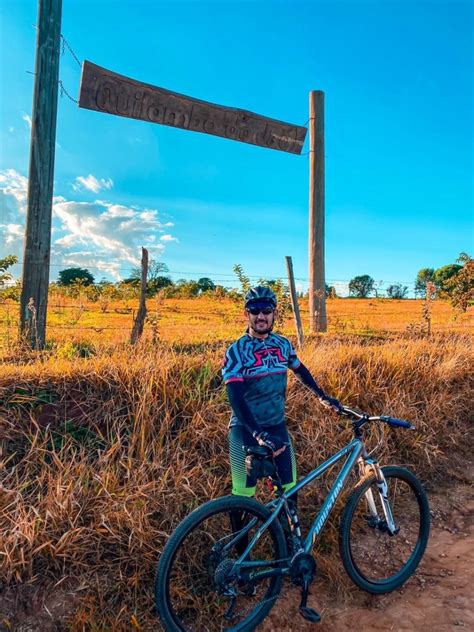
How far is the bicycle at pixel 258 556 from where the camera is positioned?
2.78m

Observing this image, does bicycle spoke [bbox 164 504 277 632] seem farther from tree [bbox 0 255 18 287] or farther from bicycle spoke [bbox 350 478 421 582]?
tree [bbox 0 255 18 287]

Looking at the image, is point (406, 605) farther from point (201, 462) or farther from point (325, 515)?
point (201, 462)

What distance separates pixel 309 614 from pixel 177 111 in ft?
23.3

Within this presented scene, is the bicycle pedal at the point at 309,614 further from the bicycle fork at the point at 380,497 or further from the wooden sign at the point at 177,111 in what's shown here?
the wooden sign at the point at 177,111

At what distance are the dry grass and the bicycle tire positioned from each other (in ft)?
1.16

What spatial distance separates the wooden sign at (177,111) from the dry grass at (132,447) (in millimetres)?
3923

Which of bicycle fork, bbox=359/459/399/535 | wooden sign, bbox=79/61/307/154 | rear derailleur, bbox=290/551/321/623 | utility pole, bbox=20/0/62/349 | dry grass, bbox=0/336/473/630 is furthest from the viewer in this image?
wooden sign, bbox=79/61/307/154

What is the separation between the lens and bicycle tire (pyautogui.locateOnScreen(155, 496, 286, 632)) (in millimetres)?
2611

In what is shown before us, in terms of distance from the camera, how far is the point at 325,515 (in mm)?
3291

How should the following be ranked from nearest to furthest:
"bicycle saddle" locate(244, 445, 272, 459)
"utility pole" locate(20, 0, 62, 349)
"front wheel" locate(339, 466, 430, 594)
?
"bicycle saddle" locate(244, 445, 272, 459)
"front wheel" locate(339, 466, 430, 594)
"utility pole" locate(20, 0, 62, 349)

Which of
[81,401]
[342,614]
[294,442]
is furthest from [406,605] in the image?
[81,401]

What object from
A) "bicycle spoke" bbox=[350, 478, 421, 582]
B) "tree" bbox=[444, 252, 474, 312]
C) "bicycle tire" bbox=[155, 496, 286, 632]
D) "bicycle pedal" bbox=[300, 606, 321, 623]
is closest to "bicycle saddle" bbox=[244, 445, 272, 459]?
"bicycle tire" bbox=[155, 496, 286, 632]

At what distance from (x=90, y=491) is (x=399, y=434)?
3.52m

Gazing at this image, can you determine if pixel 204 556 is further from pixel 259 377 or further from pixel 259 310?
pixel 259 310
